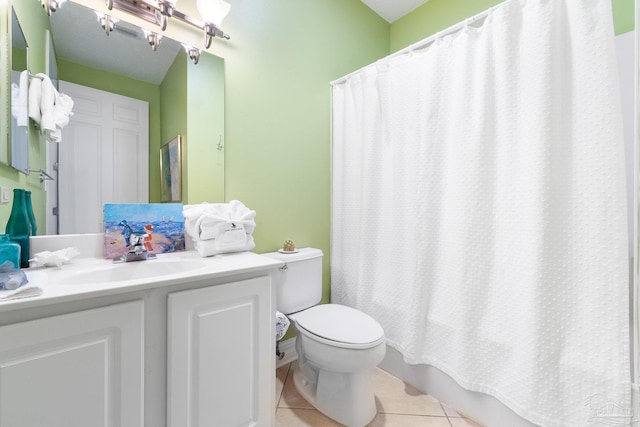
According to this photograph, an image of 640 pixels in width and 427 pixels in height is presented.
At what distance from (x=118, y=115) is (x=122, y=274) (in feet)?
2.36

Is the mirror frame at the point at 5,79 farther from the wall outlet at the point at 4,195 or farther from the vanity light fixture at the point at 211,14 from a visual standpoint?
the vanity light fixture at the point at 211,14

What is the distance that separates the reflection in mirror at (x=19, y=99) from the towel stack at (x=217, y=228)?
582mm

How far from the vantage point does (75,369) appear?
72 cm

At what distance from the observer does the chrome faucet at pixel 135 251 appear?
114 centimetres

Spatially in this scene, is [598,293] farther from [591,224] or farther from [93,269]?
[93,269]

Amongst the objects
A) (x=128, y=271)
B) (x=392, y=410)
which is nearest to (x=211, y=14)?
(x=128, y=271)

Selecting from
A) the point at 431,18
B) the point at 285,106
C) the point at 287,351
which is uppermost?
the point at 431,18

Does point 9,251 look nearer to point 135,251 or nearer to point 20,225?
point 20,225

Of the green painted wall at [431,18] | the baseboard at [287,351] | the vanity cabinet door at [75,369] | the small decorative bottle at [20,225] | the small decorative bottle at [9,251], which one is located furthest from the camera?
the green painted wall at [431,18]

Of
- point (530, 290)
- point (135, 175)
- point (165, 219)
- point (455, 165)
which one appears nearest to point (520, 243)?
point (530, 290)

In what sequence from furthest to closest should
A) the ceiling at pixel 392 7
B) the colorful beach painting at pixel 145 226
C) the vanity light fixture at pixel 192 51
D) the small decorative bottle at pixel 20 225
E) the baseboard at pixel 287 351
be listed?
the ceiling at pixel 392 7
the baseboard at pixel 287 351
the vanity light fixture at pixel 192 51
the colorful beach painting at pixel 145 226
the small decorative bottle at pixel 20 225

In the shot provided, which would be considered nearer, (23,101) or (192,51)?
(23,101)

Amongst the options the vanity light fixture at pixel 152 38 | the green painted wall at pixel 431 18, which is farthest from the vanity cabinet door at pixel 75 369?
the green painted wall at pixel 431 18

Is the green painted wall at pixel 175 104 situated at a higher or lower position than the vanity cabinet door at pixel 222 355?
higher
